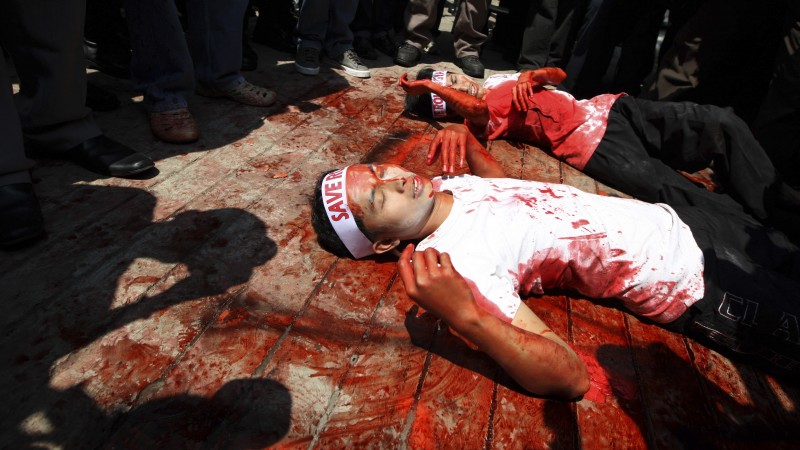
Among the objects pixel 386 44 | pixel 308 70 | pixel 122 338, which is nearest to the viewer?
pixel 122 338

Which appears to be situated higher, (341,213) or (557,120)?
(557,120)

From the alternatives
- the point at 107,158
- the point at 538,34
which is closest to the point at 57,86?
the point at 107,158

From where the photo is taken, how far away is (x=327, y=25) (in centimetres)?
413

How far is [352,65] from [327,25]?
49 centimetres

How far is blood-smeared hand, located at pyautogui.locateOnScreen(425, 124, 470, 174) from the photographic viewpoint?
7.89 ft

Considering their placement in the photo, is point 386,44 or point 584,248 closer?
point 584,248

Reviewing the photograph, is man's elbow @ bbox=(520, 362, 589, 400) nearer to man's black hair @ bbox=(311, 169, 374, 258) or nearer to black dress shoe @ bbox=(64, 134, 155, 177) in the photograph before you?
man's black hair @ bbox=(311, 169, 374, 258)

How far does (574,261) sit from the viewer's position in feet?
6.04

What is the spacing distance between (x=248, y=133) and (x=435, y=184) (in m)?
1.41

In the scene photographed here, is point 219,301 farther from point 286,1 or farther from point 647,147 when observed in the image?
point 286,1

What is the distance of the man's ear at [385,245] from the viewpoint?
6.47 ft

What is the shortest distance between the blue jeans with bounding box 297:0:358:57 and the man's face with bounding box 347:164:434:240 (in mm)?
2577

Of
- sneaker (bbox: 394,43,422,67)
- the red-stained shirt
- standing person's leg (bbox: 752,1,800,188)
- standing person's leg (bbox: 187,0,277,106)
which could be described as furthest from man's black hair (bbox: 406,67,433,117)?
standing person's leg (bbox: 752,1,800,188)

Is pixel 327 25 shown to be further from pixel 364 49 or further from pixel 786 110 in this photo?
pixel 786 110
